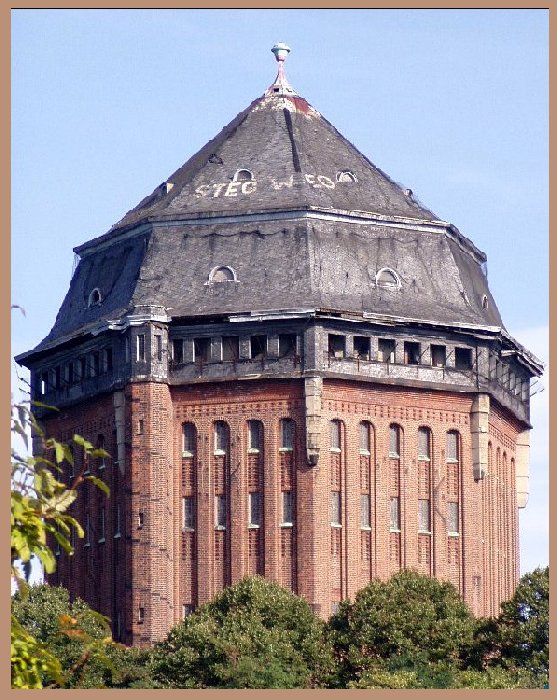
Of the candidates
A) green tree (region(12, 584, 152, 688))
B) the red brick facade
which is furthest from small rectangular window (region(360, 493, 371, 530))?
green tree (region(12, 584, 152, 688))

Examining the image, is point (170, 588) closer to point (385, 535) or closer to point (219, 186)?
point (385, 535)

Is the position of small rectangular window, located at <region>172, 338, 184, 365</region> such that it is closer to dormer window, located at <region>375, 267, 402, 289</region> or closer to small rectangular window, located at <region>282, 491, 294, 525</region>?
small rectangular window, located at <region>282, 491, 294, 525</region>

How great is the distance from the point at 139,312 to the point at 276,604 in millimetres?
14596

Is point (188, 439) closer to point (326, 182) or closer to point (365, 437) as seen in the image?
point (365, 437)

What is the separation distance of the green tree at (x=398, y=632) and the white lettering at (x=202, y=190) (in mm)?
21514

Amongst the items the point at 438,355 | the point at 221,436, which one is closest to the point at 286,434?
the point at 221,436

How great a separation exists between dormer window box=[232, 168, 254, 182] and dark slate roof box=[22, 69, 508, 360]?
0.47 ft

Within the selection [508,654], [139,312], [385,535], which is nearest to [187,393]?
[139,312]

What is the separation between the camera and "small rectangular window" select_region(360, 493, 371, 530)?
93.0 metres

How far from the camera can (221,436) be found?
3684 inches

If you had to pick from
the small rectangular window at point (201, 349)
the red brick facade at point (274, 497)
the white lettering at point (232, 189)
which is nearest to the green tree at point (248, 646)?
the red brick facade at point (274, 497)

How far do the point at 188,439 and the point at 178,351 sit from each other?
3.68 metres

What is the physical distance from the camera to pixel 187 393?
93312mm

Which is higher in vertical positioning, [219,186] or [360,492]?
[219,186]
